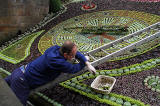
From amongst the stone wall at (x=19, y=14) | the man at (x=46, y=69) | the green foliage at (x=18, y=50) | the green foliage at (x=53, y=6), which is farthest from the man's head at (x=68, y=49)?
the green foliage at (x=53, y=6)

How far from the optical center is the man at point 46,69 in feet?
9.41

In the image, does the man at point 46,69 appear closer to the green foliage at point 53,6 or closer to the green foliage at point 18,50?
the green foliage at point 18,50

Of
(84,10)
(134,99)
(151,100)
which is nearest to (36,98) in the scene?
(134,99)

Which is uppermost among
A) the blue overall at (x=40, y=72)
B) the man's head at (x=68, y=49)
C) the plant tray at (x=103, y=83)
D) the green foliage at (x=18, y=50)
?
the man's head at (x=68, y=49)

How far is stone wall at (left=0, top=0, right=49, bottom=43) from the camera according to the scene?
24.8 feet

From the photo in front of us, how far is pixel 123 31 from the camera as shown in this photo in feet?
20.3

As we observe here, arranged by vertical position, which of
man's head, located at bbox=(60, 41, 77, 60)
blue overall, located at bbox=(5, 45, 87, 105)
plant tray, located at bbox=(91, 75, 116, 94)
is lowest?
plant tray, located at bbox=(91, 75, 116, 94)

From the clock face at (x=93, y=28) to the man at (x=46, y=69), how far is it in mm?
2670

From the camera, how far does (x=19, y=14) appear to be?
7.82 meters

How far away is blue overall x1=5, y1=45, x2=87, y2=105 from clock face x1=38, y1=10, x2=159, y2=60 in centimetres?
267

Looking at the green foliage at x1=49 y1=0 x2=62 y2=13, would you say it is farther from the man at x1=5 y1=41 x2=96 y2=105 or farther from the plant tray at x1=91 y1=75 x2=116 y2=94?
the man at x1=5 y1=41 x2=96 y2=105

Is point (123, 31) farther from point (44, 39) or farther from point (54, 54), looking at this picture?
point (54, 54)

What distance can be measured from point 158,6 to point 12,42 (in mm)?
6605

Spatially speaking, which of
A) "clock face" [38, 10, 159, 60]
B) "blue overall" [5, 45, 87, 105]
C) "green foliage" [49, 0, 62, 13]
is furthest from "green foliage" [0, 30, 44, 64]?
"blue overall" [5, 45, 87, 105]
